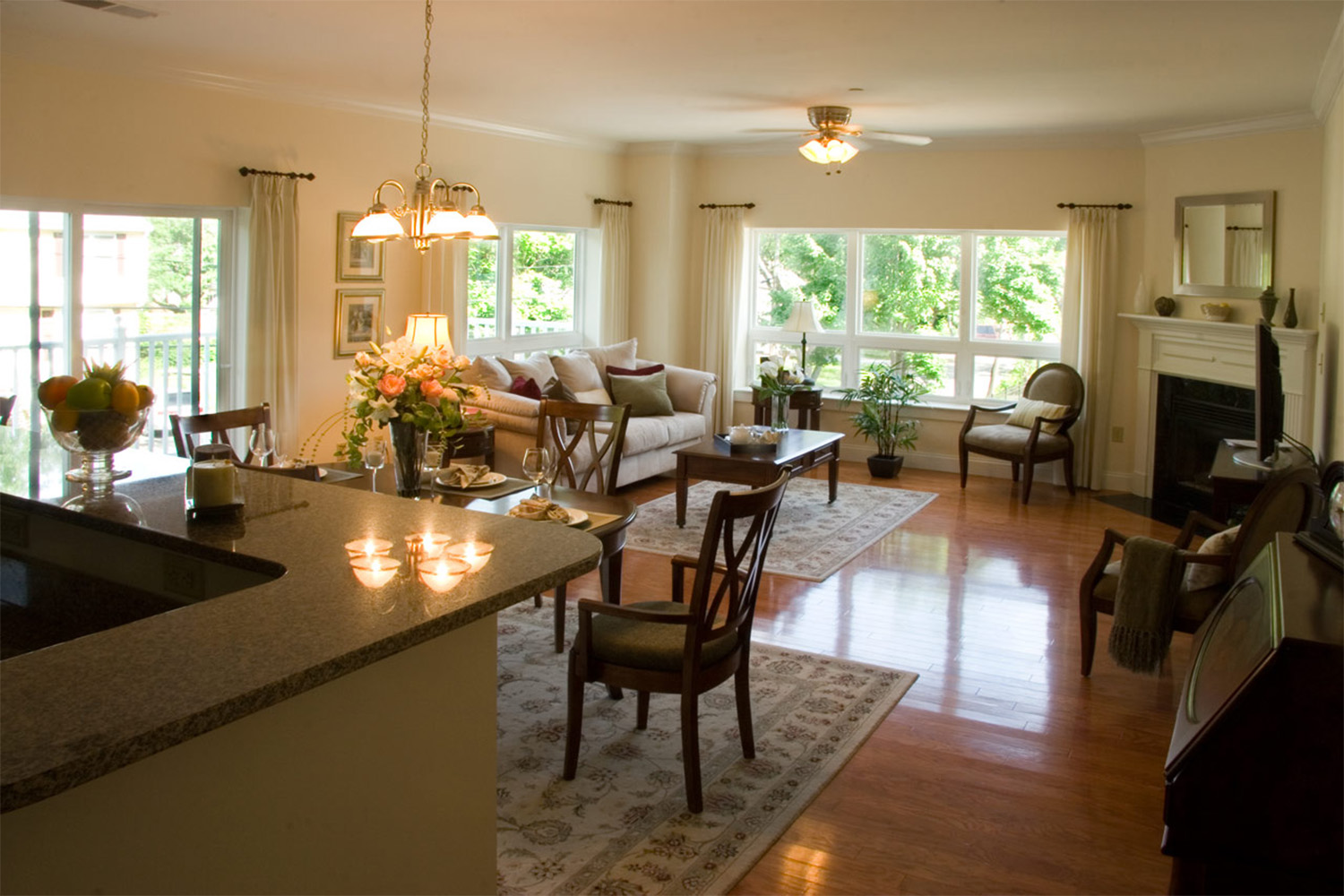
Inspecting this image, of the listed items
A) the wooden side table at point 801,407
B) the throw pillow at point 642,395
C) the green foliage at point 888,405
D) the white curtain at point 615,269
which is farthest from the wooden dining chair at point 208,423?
the green foliage at point 888,405

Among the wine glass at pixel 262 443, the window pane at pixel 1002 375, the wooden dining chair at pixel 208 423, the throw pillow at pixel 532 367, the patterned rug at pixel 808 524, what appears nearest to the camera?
the wine glass at pixel 262 443

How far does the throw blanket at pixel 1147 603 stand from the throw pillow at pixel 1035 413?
153 inches

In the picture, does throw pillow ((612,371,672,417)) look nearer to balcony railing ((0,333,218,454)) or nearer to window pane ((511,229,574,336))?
window pane ((511,229,574,336))

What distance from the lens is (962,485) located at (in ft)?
27.5

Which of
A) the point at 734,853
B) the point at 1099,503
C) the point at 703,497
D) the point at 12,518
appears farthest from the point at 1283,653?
the point at 1099,503

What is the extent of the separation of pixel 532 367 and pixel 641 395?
Result: 0.87 meters

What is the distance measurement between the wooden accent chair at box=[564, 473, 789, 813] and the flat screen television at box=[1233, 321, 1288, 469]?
3364 millimetres

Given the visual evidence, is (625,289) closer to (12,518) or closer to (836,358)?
(836,358)

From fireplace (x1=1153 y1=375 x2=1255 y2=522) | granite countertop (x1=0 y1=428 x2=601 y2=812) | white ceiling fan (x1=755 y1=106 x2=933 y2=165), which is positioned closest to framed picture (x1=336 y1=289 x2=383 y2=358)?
white ceiling fan (x1=755 y1=106 x2=933 y2=165)

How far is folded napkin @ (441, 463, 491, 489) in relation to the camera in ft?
13.2

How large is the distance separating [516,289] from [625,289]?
3.75 feet

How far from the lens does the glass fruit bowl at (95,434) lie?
7.59 feet

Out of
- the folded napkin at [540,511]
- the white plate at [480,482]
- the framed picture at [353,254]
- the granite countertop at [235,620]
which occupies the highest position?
the framed picture at [353,254]

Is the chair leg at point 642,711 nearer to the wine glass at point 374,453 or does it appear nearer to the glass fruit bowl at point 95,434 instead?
the wine glass at point 374,453
